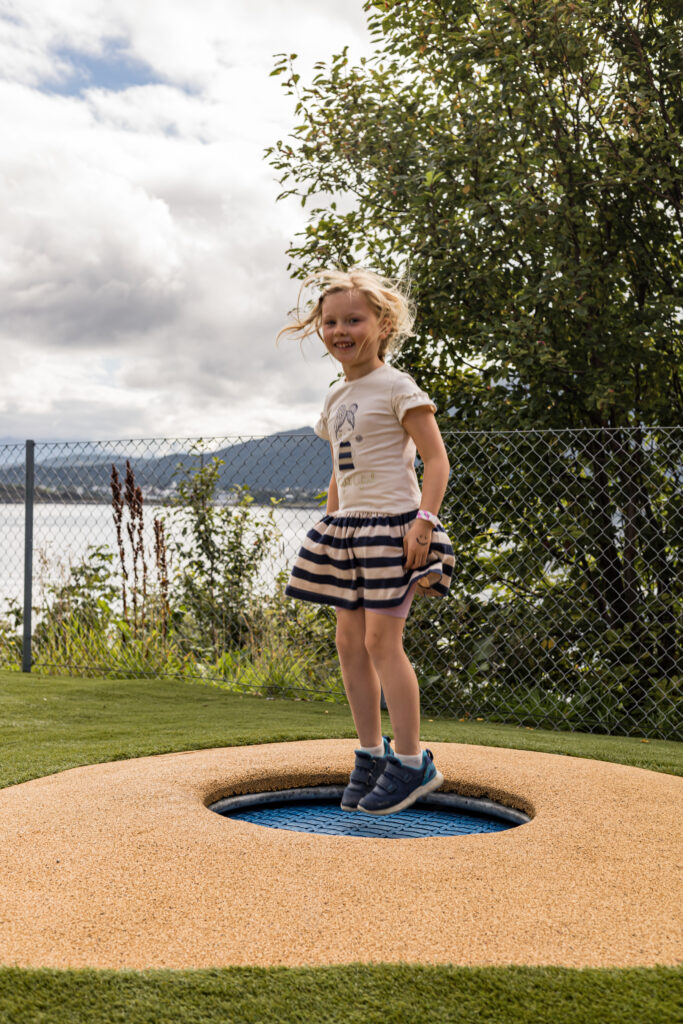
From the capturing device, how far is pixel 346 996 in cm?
152

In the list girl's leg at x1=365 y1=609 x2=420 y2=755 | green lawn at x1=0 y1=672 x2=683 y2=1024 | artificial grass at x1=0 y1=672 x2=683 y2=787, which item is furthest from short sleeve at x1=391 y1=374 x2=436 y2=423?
artificial grass at x1=0 y1=672 x2=683 y2=787

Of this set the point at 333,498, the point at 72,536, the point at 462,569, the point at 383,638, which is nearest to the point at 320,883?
the point at 383,638

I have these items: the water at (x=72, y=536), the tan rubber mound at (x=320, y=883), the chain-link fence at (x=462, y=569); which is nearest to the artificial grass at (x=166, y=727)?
the chain-link fence at (x=462, y=569)

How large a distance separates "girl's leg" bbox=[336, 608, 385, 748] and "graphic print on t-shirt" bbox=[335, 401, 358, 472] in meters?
0.44

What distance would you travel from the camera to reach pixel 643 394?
535 centimetres

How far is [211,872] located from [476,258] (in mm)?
4051

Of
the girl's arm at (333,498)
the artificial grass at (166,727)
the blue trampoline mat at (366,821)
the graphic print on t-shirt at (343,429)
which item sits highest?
the graphic print on t-shirt at (343,429)

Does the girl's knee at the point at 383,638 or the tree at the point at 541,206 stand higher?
the tree at the point at 541,206

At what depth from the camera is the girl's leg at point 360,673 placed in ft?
9.04

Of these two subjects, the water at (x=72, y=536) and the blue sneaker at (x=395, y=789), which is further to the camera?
the water at (x=72, y=536)

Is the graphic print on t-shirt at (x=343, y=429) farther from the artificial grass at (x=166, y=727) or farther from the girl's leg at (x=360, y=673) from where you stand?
the artificial grass at (x=166, y=727)

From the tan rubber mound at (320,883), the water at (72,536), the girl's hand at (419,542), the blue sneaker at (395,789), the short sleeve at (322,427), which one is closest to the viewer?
the tan rubber mound at (320,883)

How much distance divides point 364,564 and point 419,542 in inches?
7.3

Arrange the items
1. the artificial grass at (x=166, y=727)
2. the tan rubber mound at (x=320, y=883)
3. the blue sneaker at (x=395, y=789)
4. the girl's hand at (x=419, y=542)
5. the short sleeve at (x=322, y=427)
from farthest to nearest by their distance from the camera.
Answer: the artificial grass at (x=166, y=727) < the short sleeve at (x=322, y=427) < the blue sneaker at (x=395, y=789) < the girl's hand at (x=419, y=542) < the tan rubber mound at (x=320, y=883)
